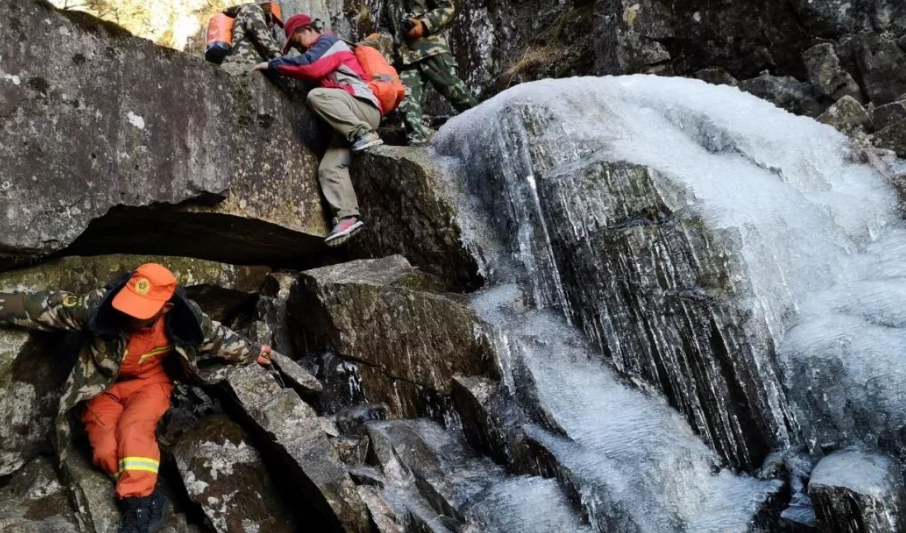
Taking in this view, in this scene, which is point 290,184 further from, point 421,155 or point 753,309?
point 753,309

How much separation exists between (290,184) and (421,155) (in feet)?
4.87

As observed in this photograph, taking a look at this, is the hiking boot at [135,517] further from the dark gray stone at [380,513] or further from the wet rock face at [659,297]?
the wet rock face at [659,297]

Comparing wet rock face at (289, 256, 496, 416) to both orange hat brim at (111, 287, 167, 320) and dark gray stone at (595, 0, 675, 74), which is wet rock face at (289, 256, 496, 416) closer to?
orange hat brim at (111, 287, 167, 320)

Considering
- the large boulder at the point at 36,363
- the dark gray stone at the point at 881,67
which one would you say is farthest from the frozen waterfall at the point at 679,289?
the large boulder at the point at 36,363

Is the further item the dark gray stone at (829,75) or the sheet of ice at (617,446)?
the dark gray stone at (829,75)

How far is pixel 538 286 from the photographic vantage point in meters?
6.62

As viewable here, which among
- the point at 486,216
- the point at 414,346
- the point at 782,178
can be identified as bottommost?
the point at 414,346

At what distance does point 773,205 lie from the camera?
622cm

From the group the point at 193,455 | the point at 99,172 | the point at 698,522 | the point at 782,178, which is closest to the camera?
the point at 698,522

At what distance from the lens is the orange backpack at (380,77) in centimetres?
839

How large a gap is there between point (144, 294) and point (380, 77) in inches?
170

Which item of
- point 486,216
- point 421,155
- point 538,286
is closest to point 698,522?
point 538,286

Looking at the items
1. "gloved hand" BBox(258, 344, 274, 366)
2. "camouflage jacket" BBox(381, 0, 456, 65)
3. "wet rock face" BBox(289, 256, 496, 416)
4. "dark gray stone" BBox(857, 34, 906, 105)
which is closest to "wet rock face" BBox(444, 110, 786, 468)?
"wet rock face" BBox(289, 256, 496, 416)

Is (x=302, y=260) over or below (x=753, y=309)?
over
